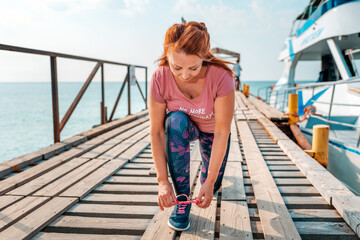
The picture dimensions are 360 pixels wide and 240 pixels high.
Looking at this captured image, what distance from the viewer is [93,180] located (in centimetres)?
230

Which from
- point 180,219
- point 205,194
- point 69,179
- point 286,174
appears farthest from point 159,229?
point 286,174

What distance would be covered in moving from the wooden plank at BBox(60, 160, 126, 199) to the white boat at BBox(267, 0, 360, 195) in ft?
11.3

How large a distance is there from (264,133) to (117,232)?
11.4 feet

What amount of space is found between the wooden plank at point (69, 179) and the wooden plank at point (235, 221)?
1.22 m

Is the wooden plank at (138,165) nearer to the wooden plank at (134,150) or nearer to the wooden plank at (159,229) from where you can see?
the wooden plank at (134,150)

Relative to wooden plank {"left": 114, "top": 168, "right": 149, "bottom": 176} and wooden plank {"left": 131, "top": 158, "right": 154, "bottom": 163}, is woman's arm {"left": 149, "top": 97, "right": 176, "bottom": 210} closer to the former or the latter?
wooden plank {"left": 114, "top": 168, "right": 149, "bottom": 176}

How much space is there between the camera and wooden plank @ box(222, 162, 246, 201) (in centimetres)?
200

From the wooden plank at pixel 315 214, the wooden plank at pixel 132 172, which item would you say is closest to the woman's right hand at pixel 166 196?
the wooden plank at pixel 315 214

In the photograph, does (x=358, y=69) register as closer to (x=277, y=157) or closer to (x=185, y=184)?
(x=277, y=157)

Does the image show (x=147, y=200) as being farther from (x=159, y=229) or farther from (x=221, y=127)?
(x=221, y=127)

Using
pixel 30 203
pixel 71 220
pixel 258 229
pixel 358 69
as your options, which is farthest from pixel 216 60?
pixel 358 69

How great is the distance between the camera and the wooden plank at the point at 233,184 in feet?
6.56

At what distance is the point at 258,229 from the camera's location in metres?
1.59

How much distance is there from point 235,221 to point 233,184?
23.6 inches
